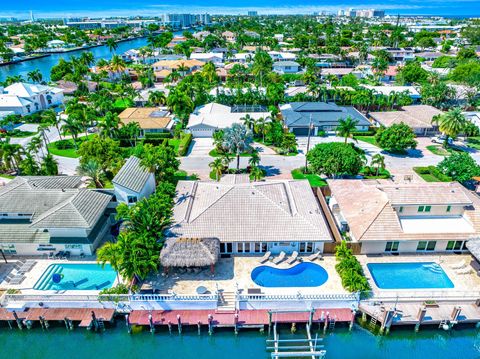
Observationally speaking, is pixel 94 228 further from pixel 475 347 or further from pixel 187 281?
pixel 475 347

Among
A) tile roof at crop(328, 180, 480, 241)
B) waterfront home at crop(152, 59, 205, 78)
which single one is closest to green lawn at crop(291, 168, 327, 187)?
tile roof at crop(328, 180, 480, 241)

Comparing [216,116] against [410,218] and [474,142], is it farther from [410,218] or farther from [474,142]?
[474,142]

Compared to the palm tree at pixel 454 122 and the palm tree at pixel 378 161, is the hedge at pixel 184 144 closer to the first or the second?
the palm tree at pixel 378 161

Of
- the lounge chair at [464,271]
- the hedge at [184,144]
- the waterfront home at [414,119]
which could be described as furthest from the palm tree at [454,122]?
the hedge at [184,144]

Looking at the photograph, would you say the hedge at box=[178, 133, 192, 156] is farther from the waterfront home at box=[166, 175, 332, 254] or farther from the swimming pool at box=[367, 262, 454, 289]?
the swimming pool at box=[367, 262, 454, 289]

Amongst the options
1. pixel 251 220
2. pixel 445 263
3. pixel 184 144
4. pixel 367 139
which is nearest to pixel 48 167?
pixel 184 144

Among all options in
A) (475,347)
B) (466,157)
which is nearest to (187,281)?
(475,347)
